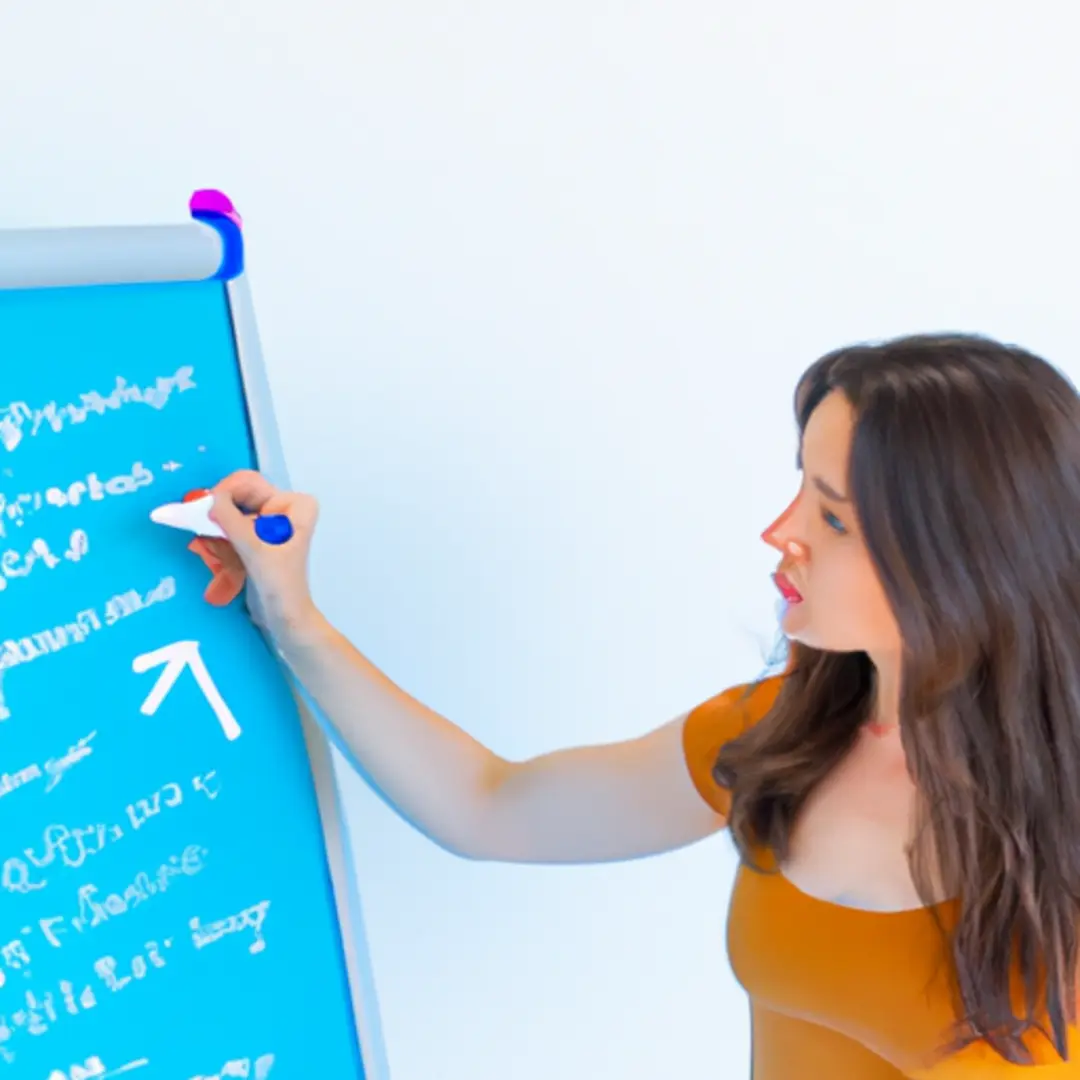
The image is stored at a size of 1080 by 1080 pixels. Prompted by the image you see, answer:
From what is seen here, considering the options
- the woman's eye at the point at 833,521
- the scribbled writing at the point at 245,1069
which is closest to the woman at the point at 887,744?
the woman's eye at the point at 833,521

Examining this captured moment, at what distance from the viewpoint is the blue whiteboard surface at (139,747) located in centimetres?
106

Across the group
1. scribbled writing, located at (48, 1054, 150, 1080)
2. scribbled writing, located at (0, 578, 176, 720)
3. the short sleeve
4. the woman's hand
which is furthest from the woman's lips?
scribbled writing, located at (48, 1054, 150, 1080)

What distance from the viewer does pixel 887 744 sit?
128 centimetres

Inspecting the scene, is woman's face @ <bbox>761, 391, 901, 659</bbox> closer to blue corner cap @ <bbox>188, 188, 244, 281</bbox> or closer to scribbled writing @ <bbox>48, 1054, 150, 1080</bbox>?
blue corner cap @ <bbox>188, 188, 244, 281</bbox>

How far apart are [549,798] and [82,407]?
0.57 meters

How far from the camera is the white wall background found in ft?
4.85

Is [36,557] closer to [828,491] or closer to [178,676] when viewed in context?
[178,676]

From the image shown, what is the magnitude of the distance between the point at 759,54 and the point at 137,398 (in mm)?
923

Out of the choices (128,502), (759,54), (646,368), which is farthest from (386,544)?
(759,54)

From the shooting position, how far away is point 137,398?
1136 mm

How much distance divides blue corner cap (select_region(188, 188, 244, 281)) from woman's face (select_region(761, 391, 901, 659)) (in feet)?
1.62

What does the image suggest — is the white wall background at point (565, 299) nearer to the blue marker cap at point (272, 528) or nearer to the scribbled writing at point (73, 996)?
the blue marker cap at point (272, 528)

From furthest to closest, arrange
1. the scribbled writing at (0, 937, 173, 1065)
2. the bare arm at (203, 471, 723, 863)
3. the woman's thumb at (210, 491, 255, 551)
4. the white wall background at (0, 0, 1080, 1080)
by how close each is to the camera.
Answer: the white wall background at (0, 0, 1080, 1080)
the bare arm at (203, 471, 723, 863)
the woman's thumb at (210, 491, 255, 551)
the scribbled writing at (0, 937, 173, 1065)

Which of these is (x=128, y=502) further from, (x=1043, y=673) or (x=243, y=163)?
(x=1043, y=673)
